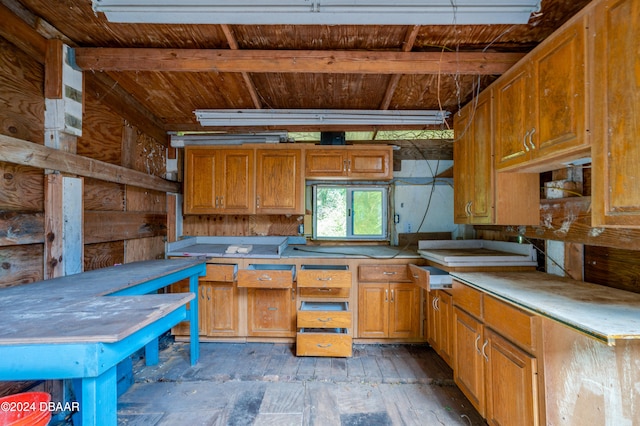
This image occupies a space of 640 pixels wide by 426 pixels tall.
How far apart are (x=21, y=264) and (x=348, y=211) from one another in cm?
265

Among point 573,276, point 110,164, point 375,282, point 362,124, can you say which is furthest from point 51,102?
point 573,276

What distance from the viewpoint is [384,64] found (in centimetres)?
178

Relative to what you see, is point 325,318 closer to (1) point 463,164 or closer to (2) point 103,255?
(1) point 463,164

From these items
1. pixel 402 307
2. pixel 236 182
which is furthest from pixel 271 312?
pixel 236 182

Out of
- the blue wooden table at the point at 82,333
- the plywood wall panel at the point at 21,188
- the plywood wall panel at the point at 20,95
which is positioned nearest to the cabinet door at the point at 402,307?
the blue wooden table at the point at 82,333

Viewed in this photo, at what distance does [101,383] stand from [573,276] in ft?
8.07

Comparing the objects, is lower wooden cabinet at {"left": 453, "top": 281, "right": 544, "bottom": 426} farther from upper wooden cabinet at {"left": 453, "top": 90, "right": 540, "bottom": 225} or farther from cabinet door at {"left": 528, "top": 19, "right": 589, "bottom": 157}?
cabinet door at {"left": 528, "top": 19, "right": 589, "bottom": 157}

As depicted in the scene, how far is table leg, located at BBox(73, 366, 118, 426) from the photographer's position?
890 mm

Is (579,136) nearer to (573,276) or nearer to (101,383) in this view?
(573,276)

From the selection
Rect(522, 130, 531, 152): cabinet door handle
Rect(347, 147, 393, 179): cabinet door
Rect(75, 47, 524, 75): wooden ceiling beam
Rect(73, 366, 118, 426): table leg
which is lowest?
Rect(73, 366, 118, 426): table leg

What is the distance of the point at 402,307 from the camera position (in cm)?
251

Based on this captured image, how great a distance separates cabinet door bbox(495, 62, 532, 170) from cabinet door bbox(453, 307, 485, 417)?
1029 millimetres

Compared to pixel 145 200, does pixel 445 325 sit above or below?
below

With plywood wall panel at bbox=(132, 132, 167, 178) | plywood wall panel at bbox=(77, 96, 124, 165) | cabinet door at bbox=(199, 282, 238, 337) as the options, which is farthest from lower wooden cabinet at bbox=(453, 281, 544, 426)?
plywood wall panel at bbox=(132, 132, 167, 178)
